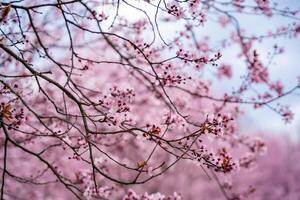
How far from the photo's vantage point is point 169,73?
472 centimetres

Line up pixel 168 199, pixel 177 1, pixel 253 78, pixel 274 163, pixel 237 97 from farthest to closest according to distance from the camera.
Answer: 1. pixel 274 163
2. pixel 253 78
3. pixel 237 97
4. pixel 168 199
5. pixel 177 1

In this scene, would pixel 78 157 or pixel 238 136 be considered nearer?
pixel 78 157

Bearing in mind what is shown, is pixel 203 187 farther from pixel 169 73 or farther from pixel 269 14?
pixel 169 73

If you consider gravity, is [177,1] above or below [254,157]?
below

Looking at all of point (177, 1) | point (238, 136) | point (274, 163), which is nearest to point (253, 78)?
point (238, 136)

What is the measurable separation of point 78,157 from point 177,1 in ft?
5.26

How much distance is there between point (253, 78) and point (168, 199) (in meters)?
2.59

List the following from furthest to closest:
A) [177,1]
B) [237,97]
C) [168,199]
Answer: [237,97]
[168,199]
[177,1]

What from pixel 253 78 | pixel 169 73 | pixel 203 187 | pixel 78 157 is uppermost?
pixel 203 187

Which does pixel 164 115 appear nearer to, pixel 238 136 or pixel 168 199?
pixel 168 199

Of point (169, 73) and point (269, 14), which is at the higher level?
point (269, 14)

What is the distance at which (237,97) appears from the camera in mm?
6641

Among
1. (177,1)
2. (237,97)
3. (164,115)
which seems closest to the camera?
(177,1)

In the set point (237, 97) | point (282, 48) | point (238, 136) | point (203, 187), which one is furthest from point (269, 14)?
point (203, 187)
